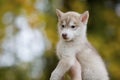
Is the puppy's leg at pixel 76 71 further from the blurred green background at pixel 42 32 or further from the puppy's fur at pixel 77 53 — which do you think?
the blurred green background at pixel 42 32

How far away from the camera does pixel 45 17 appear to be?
10516 millimetres

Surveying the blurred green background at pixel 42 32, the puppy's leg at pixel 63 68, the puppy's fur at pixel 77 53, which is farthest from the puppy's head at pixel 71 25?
the blurred green background at pixel 42 32

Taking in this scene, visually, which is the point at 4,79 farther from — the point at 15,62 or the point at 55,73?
the point at 55,73

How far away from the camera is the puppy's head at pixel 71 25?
4.57 m

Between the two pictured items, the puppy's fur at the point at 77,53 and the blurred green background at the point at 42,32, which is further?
the blurred green background at the point at 42,32

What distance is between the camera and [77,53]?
4.66 meters

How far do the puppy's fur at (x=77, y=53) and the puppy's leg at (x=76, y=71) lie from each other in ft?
0.05

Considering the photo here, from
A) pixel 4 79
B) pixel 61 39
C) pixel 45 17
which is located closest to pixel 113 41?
pixel 45 17

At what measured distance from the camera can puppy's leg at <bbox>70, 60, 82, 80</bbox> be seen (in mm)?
4582

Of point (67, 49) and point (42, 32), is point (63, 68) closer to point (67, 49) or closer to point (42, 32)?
point (67, 49)

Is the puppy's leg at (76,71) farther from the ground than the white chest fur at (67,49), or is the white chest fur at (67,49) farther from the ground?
the white chest fur at (67,49)

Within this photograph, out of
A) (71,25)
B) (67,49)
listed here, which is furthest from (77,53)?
(71,25)

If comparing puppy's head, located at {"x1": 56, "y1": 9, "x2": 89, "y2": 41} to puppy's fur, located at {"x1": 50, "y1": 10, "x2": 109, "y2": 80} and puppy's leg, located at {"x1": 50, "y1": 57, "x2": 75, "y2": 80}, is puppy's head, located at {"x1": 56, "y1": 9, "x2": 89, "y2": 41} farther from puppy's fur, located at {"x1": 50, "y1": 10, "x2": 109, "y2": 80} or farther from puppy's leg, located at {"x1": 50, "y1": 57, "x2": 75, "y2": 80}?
puppy's leg, located at {"x1": 50, "y1": 57, "x2": 75, "y2": 80}

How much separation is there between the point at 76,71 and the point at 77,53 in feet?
0.49
